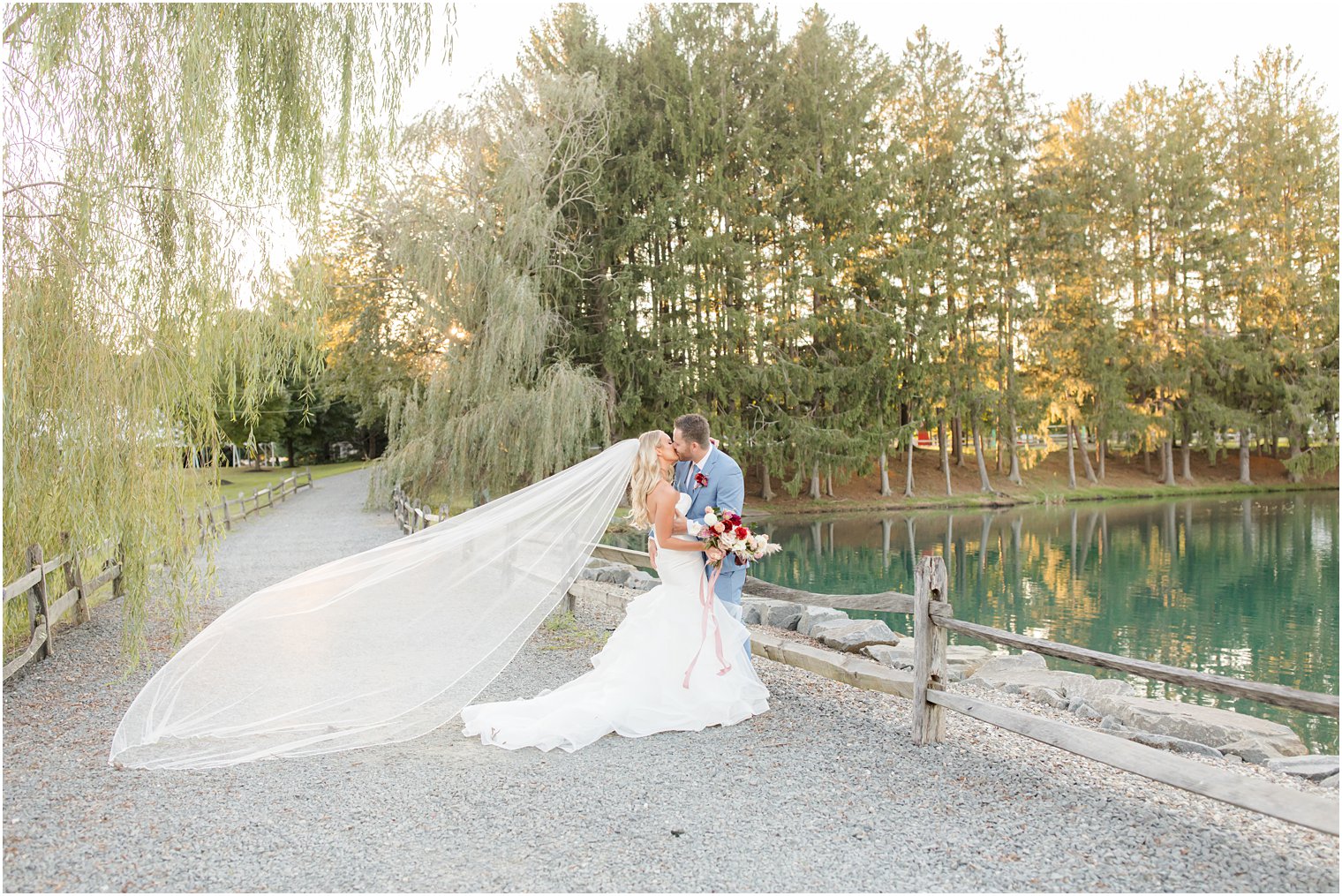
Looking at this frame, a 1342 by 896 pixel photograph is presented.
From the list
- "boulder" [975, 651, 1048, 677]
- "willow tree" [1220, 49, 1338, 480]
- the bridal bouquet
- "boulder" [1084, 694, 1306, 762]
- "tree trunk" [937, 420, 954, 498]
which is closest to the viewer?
the bridal bouquet

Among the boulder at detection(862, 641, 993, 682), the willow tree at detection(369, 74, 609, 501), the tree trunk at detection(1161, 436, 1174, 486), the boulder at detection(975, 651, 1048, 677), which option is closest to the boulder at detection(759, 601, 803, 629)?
the boulder at detection(862, 641, 993, 682)

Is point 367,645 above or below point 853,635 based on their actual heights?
above

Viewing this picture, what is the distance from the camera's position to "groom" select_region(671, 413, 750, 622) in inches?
219

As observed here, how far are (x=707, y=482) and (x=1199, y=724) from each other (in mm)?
3992

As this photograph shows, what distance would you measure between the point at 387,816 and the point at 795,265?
2428cm

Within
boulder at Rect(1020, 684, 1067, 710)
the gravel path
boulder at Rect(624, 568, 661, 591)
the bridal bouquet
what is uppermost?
the bridal bouquet

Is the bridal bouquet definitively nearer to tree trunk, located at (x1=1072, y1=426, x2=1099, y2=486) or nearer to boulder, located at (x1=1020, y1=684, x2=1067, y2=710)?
boulder, located at (x1=1020, y1=684, x2=1067, y2=710)

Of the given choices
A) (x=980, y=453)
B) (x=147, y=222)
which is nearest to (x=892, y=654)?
(x=147, y=222)

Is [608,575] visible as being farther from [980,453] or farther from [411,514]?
[980,453]

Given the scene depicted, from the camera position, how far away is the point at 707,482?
5.67m

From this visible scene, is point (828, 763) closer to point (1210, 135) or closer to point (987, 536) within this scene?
point (987, 536)

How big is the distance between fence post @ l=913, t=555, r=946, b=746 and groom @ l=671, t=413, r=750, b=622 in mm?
1123

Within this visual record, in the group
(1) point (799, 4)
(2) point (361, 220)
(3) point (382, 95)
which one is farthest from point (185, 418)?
(1) point (799, 4)

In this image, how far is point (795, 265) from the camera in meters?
26.8
